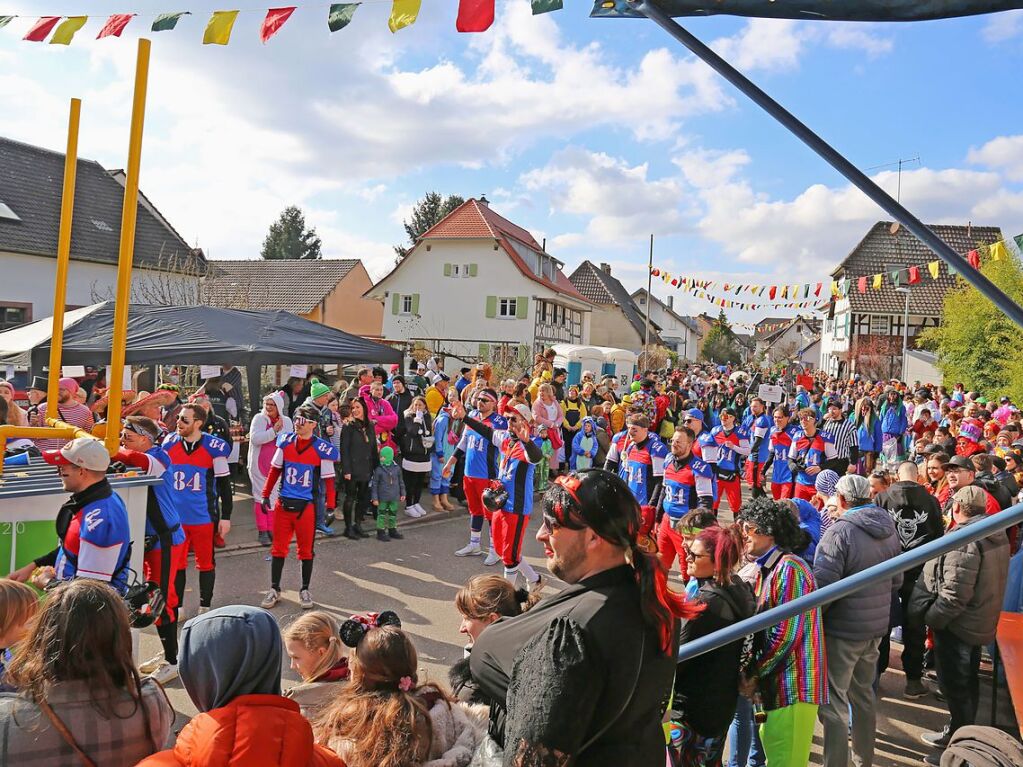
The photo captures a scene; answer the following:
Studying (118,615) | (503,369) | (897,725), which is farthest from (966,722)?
(503,369)

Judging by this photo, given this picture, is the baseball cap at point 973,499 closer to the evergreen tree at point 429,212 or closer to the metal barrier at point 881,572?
the metal barrier at point 881,572

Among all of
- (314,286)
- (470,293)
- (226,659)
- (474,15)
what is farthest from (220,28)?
(314,286)

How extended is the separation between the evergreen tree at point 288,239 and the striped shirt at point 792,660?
205 feet

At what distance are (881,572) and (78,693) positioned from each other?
2524mm

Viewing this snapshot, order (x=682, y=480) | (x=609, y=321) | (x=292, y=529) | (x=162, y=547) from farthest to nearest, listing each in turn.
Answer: (x=609, y=321), (x=682, y=480), (x=292, y=529), (x=162, y=547)

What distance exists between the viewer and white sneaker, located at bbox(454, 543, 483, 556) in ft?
29.0

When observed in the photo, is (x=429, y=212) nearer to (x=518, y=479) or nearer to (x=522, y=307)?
(x=522, y=307)

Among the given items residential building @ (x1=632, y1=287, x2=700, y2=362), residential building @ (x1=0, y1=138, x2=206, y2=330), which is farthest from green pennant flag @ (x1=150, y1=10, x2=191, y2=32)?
residential building @ (x1=632, y1=287, x2=700, y2=362)

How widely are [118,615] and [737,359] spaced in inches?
3093

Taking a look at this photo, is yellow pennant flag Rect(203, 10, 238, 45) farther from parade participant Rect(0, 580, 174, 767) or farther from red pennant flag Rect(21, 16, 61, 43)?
parade participant Rect(0, 580, 174, 767)

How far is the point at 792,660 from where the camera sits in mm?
3588

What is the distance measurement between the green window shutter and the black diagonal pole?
3670 cm

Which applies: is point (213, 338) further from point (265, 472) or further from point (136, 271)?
point (136, 271)

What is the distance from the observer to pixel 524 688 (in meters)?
1.68
